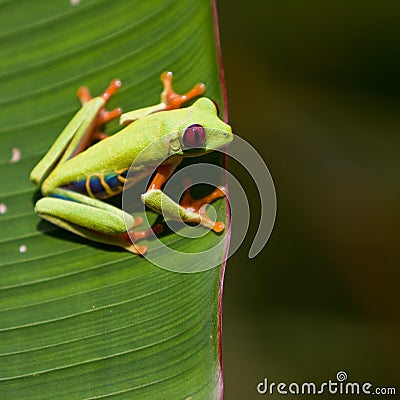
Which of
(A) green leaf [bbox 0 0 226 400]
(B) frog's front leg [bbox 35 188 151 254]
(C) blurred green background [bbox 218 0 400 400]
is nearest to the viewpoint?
(A) green leaf [bbox 0 0 226 400]

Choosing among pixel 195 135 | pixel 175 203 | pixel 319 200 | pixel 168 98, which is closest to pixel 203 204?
pixel 175 203

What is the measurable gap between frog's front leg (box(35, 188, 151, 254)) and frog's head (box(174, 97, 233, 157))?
323mm

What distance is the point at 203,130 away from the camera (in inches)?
80.4

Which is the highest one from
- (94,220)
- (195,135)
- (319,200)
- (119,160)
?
(195,135)

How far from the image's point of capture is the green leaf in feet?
6.68

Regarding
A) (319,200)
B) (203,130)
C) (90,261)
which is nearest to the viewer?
(203,130)

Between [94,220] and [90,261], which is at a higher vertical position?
[94,220]

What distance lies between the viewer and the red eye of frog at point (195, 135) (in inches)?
80.3

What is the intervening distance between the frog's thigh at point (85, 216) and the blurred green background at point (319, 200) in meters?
0.51

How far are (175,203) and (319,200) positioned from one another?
634 mm

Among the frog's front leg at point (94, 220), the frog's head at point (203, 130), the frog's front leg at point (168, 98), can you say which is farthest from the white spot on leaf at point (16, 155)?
the frog's head at point (203, 130)

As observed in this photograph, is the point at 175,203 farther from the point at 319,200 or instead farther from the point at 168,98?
the point at 319,200

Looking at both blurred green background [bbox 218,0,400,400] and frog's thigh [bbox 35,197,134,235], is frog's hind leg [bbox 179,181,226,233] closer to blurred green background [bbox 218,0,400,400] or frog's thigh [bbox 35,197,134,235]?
frog's thigh [bbox 35,197,134,235]

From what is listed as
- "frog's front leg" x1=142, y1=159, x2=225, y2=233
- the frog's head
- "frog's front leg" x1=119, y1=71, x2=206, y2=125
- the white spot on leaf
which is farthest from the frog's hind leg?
the white spot on leaf
